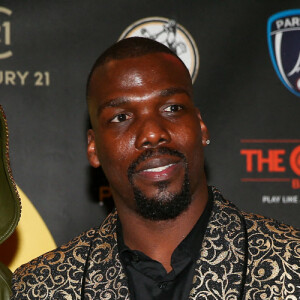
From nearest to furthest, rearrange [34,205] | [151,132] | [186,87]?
1. [151,132]
2. [186,87]
3. [34,205]

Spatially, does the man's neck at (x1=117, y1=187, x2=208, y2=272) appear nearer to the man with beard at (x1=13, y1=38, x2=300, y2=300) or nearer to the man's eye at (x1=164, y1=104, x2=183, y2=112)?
the man with beard at (x1=13, y1=38, x2=300, y2=300)

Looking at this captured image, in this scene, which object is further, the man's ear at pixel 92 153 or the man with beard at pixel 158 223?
the man's ear at pixel 92 153

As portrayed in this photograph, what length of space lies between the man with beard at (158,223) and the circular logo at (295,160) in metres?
0.64

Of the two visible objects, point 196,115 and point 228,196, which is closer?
point 196,115

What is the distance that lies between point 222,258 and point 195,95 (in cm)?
85

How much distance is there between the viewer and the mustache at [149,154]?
1.58 metres

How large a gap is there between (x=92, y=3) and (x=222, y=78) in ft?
1.63

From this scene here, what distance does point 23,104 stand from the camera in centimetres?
232

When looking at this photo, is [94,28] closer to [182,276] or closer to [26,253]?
[26,253]

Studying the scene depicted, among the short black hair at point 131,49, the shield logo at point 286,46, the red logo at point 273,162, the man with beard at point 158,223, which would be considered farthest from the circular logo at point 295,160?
the short black hair at point 131,49

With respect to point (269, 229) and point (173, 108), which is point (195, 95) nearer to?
point (173, 108)

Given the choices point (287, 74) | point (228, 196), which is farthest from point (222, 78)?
point (228, 196)

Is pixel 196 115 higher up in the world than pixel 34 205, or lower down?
higher up

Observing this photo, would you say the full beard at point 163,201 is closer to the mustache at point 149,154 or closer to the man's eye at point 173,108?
the mustache at point 149,154
